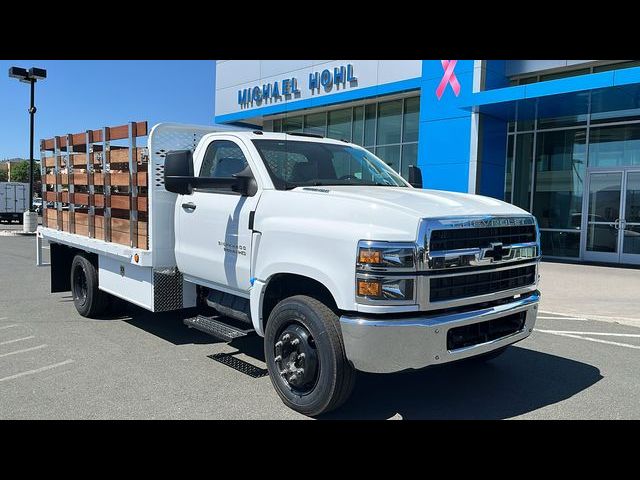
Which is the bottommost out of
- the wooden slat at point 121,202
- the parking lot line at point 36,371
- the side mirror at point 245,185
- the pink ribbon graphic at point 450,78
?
the parking lot line at point 36,371

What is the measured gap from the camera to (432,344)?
3.58m

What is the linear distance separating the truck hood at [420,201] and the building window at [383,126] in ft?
44.3

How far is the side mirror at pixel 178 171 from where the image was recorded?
4.47m

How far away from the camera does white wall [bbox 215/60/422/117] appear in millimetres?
17242

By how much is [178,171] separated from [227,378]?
1878mm

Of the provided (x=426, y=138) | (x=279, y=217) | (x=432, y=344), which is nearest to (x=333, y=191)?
(x=279, y=217)

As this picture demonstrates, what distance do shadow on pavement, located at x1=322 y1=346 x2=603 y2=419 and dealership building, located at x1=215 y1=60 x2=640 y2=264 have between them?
30.0ft

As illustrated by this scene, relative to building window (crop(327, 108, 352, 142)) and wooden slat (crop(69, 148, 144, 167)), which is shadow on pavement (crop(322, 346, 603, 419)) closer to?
wooden slat (crop(69, 148, 144, 167))

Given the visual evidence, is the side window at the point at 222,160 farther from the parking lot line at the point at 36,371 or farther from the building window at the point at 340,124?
the building window at the point at 340,124

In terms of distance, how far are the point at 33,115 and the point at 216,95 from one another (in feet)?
26.4

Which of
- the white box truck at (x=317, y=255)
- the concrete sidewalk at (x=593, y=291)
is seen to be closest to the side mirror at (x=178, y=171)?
the white box truck at (x=317, y=255)
